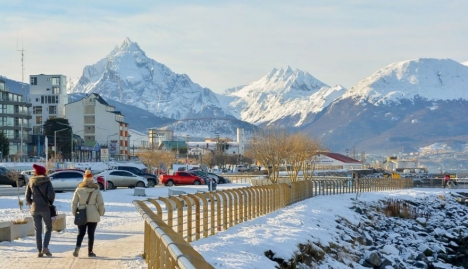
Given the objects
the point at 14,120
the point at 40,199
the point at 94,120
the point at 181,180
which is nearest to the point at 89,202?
the point at 40,199

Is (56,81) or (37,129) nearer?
(37,129)

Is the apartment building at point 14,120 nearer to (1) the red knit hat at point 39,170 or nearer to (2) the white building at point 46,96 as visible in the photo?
(2) the white building at point 46,96

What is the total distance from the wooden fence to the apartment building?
7545 centimetres

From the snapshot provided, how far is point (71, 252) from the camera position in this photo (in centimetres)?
1650

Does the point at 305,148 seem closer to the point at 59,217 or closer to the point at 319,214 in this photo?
the point at 319,214

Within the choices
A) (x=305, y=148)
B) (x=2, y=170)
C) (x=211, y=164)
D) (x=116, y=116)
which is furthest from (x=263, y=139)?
(x=116, y=116)

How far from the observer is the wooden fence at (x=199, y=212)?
8969mm

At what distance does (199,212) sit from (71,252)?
13.3ft

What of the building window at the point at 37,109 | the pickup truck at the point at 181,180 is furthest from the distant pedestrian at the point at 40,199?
the building window at the point at 37,109

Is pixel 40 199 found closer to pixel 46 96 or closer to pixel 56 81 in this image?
pixel 56 81

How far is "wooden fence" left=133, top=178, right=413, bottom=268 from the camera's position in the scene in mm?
8969

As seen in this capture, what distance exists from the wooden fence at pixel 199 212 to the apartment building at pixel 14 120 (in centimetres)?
7545

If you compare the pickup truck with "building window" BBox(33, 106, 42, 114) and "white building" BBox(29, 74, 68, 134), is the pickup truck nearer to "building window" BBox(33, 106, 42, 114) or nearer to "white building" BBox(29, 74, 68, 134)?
"white building" BBox(29, 74, 68, 134)

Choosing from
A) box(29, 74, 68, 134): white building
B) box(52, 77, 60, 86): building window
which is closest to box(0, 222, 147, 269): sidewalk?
box(29, 74, 68, 134): white building
